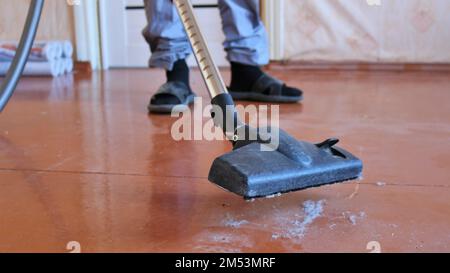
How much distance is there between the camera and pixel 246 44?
1.42 metres

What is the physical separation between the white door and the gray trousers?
A: 45.0 inches

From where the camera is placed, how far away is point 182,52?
55.1 inches

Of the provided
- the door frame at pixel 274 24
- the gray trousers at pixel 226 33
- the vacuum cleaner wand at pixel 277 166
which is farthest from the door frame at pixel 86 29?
the vacuum cleaner wand at pixel 277 166

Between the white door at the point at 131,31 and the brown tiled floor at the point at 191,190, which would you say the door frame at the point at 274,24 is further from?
the brown tiled floor at the point at 191,190

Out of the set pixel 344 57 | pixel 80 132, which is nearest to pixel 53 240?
pixel 80 132

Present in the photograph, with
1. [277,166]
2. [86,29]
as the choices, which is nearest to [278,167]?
[277,166]

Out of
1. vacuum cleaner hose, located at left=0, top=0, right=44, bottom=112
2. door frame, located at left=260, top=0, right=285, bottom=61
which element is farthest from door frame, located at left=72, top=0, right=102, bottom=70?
vacuum cleaner hose, located at left=0, top=0, right=44, bottom=112

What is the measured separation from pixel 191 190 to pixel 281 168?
168 mm

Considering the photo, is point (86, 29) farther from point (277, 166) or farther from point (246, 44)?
point (277, 166)

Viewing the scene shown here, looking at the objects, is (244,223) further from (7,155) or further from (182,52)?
(182,52)

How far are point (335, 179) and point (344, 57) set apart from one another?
6.44ft

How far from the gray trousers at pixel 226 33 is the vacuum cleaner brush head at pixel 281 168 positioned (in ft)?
2.75

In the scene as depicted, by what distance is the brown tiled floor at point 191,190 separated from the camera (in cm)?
52

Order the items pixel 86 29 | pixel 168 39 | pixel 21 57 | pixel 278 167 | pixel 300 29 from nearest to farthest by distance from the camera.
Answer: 1. pixel 278 167
2. pixel 21 57
3. pixel 168 39
4. pixel 300 29
5. pixel 86 29
